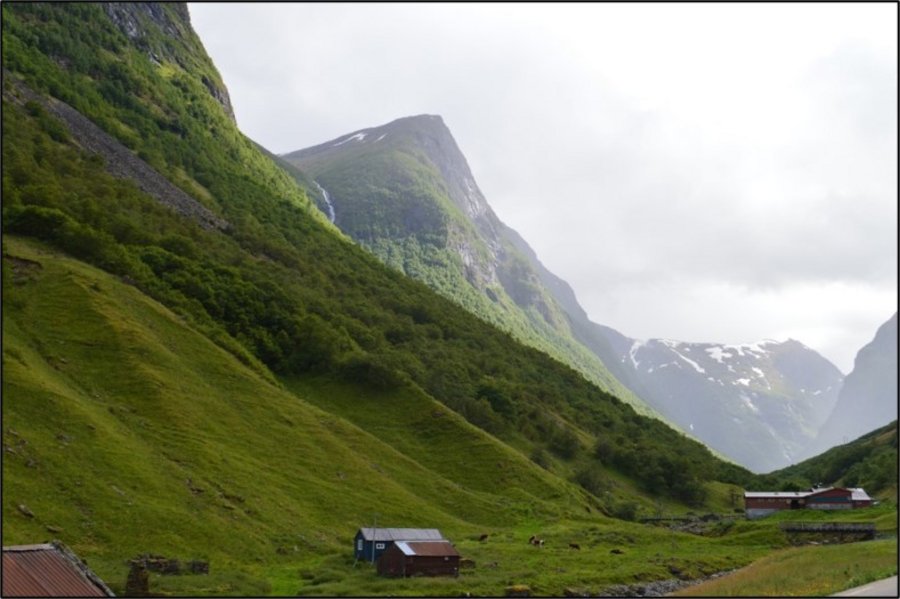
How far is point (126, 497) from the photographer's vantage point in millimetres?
63406

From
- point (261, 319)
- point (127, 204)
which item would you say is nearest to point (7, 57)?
point (127, 204)

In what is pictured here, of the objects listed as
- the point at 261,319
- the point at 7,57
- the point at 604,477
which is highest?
the point at 7,57

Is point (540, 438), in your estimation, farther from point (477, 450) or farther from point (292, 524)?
point (292, 524)

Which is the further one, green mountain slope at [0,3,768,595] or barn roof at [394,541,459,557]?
barn roof at [394,541,459,557]

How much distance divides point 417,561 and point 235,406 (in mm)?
37902

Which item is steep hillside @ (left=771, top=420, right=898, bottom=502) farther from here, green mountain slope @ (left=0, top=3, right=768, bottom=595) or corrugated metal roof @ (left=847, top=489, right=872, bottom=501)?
green mountain slope @ (left=0, top=3, right=768, bottom=595)

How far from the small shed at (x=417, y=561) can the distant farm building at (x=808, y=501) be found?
81081mm

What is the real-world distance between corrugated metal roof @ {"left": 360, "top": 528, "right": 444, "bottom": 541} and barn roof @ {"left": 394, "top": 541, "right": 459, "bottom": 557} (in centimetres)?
123

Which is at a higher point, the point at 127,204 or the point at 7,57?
the point at 7,57

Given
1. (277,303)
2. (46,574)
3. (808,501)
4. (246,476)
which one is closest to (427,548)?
(246,476)

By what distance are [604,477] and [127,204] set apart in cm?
10684

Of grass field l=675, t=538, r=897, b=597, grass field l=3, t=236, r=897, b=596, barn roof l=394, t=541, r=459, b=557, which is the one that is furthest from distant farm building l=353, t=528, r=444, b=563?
grass field l=675, t=538, r=897, b=597

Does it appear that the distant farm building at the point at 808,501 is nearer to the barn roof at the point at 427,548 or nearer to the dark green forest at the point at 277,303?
the dark green forest at the point at 277,303

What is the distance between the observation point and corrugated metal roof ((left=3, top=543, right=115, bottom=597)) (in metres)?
38.0
